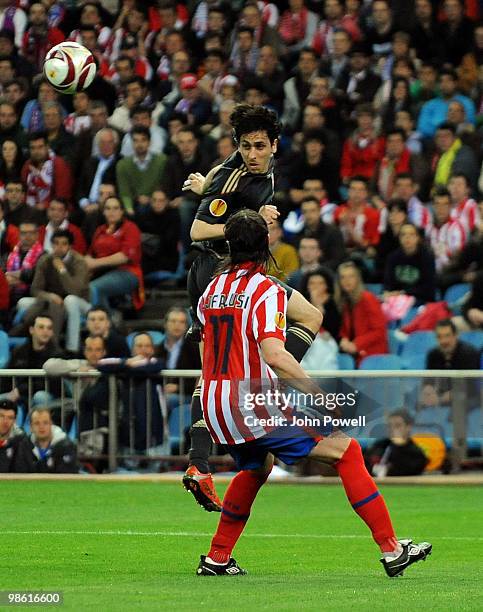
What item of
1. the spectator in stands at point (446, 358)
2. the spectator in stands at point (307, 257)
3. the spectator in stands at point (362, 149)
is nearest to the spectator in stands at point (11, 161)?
the spectator in stands at point (362, 149)

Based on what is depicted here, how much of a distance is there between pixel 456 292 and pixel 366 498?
9491 mm

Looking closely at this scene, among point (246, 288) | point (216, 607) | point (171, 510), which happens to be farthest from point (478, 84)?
point (216, 607)

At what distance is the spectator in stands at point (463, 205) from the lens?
17953 millimetres

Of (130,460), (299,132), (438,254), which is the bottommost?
(130,460)

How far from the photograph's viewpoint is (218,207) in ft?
34.2

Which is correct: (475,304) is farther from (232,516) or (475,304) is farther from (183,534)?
(232,516)

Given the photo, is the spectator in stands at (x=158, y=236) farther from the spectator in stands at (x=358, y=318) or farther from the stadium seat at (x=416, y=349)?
the stadium seat at (x=416, y=349)

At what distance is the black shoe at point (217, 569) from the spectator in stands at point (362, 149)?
10.9m

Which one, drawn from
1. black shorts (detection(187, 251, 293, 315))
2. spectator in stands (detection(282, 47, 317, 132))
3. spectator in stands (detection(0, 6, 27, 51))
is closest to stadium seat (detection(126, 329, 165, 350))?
spectator in stands (detection(282, 47, 317, 132))

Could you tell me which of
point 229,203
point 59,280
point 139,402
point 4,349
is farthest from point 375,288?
point 229,203

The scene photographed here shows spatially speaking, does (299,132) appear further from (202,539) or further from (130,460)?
(202,539)

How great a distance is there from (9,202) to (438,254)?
6.01 metres

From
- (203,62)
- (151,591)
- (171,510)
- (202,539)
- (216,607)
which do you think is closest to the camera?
(216,607)

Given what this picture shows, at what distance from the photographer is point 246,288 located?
28.4 ft
